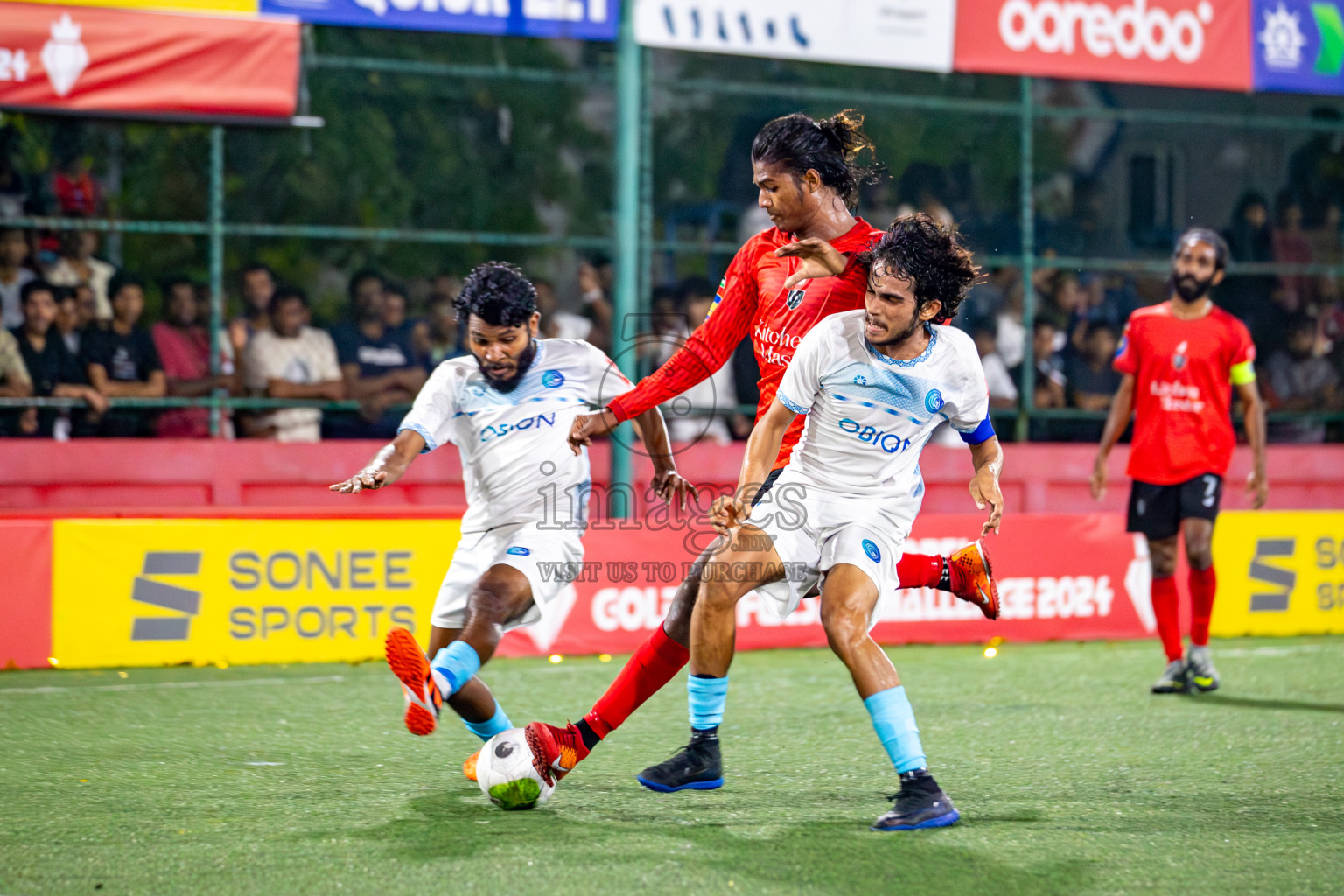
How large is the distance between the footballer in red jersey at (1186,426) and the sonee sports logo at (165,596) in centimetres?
460

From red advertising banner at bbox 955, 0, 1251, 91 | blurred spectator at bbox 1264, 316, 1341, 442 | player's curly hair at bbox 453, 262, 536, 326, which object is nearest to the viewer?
player's curly hair at bbox 453, 262, 536, 326

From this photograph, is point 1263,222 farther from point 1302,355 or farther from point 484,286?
point 484,286

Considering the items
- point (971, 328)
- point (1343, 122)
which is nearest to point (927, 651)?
point (971, 328)

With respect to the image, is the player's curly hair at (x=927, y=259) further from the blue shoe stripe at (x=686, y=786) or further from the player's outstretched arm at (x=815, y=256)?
the blue shoe stripe at (x=686, y=786)

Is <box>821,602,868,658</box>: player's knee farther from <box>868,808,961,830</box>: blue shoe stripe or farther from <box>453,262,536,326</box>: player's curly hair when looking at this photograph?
<box>453,262,536,326</box>: player's curly hair

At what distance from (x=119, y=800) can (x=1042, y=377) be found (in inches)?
319

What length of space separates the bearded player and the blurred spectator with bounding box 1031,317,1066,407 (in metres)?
6.44

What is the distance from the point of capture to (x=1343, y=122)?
1147 cm

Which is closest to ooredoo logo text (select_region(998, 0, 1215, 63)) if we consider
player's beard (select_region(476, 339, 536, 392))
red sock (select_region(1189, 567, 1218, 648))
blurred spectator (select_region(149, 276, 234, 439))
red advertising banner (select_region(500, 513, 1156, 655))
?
red advertising banner (select_region(500, 513, 1156, 655))

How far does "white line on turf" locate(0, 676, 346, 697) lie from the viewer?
22.1 feet

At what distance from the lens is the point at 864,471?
178 inches

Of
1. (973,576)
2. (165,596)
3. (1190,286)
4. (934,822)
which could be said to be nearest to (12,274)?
(165,596)

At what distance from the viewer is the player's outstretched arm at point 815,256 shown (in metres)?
4.30

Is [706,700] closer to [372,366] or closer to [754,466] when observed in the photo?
[754,466]
